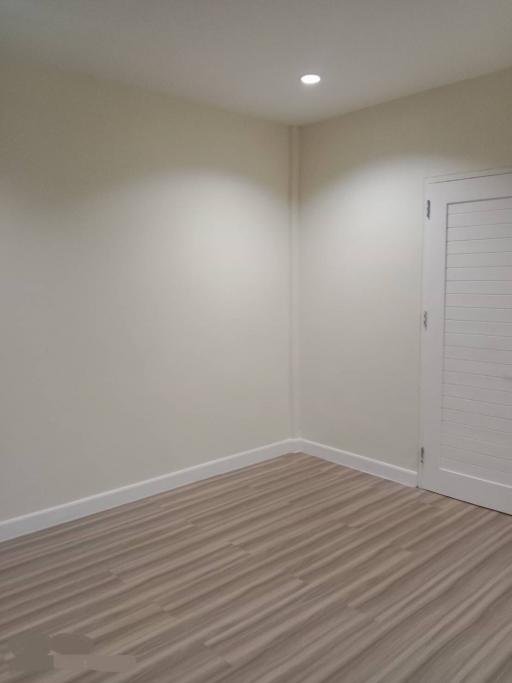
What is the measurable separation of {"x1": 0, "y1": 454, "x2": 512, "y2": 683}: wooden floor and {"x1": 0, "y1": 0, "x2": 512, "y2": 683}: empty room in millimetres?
15

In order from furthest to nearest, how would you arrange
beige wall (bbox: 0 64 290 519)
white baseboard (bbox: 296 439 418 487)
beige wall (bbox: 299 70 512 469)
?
white baseboard (bbox: 296 439 418 487) → beige wall (bbox: 299 70 512 469) → beige wall (bbox: 0 64 290 519)

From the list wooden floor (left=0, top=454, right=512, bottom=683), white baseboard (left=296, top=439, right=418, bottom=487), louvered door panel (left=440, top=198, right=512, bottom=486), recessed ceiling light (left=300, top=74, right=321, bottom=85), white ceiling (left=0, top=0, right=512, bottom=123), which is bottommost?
wooden floor (left=0, top=454, right=512, bottom=683)

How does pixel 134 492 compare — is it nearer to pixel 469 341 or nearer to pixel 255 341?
pixel 255 341

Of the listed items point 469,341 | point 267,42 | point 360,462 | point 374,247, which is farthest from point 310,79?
point 360,462

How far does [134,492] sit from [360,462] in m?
1.66

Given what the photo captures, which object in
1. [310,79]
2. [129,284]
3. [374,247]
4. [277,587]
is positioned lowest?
[277,587]

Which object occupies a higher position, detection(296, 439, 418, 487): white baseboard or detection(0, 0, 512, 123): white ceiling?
detection(0, 0, 512, 123): white ceiling

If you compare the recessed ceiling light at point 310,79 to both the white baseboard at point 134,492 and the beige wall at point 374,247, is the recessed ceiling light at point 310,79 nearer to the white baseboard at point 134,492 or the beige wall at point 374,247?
the beige wall at point 374,247

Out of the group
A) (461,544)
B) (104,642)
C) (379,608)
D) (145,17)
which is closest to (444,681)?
(379,608)

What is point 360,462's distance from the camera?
4172 millimetres

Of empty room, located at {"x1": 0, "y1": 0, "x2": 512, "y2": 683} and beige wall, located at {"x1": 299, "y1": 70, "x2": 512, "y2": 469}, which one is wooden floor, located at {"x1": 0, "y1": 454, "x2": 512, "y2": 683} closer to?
empty room, located at {"x1": 0, "y1": 0, "x2": 512, "y2": 683}

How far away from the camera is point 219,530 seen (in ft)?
10.6

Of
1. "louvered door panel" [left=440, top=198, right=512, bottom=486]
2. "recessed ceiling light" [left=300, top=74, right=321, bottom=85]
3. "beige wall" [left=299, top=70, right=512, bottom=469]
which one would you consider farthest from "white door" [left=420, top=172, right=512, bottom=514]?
"recessed ceiling light" [left=300, top=74, right=321, bottom=85]

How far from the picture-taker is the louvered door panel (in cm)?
329
